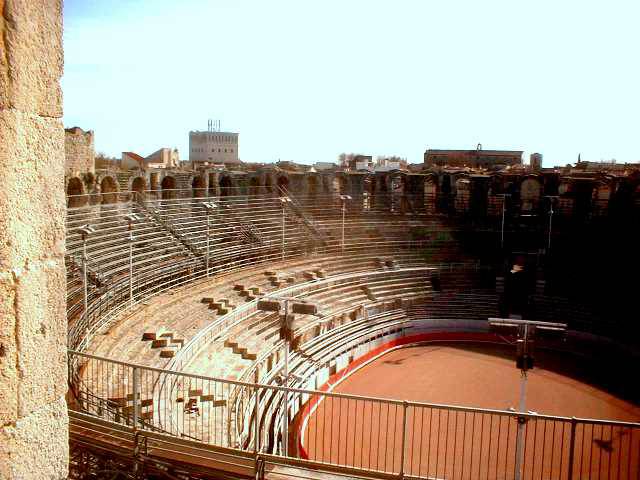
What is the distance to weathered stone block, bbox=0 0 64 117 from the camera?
1.61 m

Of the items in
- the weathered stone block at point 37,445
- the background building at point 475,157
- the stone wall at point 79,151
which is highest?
the background building at point 475,157

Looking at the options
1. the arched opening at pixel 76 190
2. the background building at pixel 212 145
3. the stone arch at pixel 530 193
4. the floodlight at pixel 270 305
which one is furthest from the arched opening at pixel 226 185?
the background building at pixel 212 145

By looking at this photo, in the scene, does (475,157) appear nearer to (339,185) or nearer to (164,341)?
(339,185)

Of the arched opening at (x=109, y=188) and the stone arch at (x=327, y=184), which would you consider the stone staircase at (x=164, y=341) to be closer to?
the arched opening at (x=109, y=188)

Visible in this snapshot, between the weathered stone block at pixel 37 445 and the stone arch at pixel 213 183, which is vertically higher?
the stone arch at pixel 213 183

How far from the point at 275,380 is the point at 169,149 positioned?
117 ft

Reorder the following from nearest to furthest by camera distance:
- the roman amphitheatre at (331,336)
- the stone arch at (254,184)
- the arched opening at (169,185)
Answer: the roman amphitheatre at (331,336) < the arched opening at (169,185) < the stone arch at (254,184)

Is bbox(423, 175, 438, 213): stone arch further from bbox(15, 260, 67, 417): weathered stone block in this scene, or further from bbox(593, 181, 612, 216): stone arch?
bbox(15, 260, 67, 417): weathered stone block

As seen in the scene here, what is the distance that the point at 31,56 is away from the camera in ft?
5.52

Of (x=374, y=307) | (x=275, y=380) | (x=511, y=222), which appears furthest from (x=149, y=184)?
(x=511, y=222)

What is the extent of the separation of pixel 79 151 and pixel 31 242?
2154 centimetres

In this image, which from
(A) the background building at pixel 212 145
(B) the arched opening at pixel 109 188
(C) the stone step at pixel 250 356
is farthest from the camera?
(A) the background building at pixel 212 145

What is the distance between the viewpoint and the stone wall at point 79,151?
68.6 feet

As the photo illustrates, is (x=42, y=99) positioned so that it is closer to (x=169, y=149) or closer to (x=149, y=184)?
(x=149, y=184)
